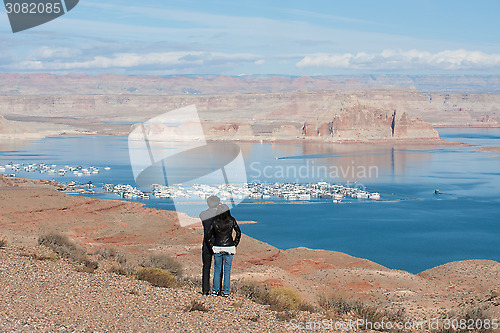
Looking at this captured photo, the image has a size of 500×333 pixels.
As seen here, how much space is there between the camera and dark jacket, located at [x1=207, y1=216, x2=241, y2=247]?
7.93m

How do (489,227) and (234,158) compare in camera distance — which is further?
(234,158)

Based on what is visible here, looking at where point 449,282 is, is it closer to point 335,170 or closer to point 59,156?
point 335,170

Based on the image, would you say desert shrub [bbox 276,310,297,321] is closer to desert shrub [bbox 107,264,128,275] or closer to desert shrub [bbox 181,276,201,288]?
desert shrub [bbox 181,276,201,288]

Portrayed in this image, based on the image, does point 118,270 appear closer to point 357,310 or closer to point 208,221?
point 208,221

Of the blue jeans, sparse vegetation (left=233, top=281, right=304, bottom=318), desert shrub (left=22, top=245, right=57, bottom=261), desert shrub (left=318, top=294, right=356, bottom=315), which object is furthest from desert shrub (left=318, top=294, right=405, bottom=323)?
desert shrub (left=22, top=245, right=57, bottom=261)

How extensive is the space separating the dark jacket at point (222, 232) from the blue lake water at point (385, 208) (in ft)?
62.5

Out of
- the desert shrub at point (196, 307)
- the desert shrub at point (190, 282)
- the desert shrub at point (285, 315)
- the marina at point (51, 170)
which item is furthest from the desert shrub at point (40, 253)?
the marina at point (51, 170)

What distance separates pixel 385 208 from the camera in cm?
4406

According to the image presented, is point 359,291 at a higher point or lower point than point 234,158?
higher

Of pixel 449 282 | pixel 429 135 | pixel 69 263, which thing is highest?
pixel 69 263

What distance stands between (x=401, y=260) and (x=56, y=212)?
17.5 metres

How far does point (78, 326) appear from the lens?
20.8 feet

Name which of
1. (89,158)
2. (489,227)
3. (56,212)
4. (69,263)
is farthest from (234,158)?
(69,263)

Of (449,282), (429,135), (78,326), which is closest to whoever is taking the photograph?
(78,326)
